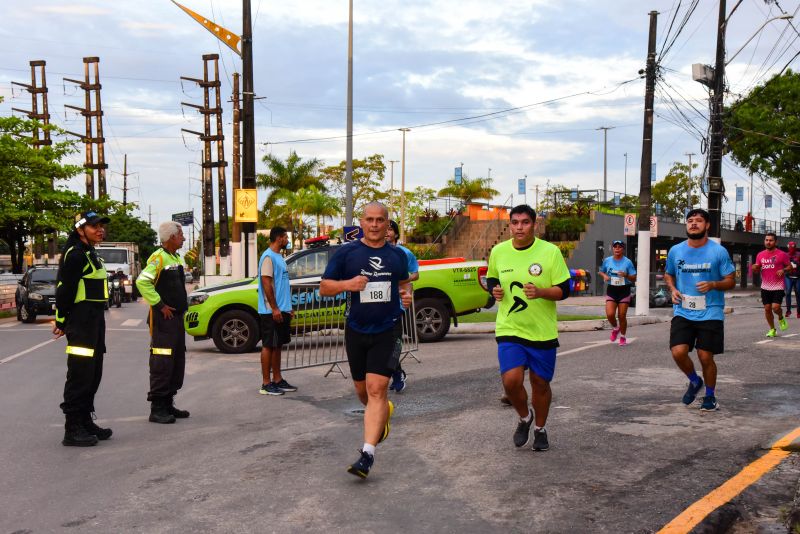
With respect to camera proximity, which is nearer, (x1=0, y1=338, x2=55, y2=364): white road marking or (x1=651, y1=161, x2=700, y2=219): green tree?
(x1=0, y1=338, x2=55, y2=364): white road marking

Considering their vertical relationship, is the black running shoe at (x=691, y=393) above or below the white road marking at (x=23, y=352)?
above

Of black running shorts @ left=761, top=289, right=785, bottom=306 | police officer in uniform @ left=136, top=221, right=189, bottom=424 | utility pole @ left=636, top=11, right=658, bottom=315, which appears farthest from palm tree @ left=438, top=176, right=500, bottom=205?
police officer in uniform @ left=136, top=221, right=189, bottom=424

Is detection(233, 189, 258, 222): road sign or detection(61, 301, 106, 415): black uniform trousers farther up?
detection(233, 189, 258, 222): road sign

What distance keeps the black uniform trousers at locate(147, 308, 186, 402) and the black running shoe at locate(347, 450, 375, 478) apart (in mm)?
3009

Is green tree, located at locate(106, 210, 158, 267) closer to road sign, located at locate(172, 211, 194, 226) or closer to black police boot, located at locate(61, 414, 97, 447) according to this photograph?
road sign, located at locate(172, 211, 194, 226)

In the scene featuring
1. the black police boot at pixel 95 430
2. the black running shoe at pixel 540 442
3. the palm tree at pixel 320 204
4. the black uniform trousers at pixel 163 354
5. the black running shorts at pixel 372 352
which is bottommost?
the black police boot at pixel 95 430

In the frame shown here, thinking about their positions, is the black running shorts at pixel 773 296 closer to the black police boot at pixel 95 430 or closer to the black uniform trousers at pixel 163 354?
the black uniform trousers at pixel 163 354

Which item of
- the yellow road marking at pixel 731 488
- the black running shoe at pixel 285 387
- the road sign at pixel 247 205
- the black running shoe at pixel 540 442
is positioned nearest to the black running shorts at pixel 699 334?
the yellow road marking at pixel 731 488

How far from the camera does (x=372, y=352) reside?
217 inches

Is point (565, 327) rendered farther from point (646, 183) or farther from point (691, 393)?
point (691, 393)

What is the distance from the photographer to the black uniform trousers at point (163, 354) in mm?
7594

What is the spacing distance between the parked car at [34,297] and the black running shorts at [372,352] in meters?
18.4

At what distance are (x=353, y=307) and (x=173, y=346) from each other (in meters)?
2.82

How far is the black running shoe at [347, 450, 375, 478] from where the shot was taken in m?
5.19
